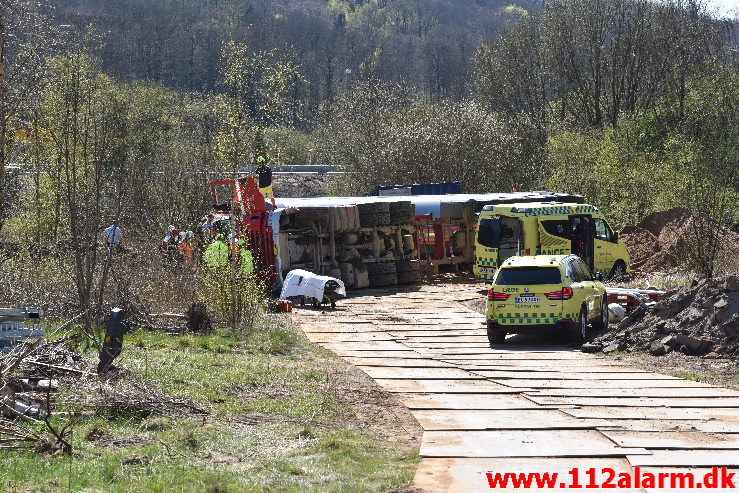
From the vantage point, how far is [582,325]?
2000cm

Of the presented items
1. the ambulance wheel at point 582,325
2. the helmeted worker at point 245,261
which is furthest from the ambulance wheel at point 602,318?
the helmeted worker at point 245,261

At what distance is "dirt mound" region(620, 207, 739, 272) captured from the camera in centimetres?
3275

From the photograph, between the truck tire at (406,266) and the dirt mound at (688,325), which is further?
the truck tire at (406,266)

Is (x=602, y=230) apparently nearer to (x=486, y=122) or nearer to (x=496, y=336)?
(x=496, y=336)

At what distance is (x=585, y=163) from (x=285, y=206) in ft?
71.6

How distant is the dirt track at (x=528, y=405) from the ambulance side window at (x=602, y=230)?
370 inches

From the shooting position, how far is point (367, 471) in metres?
9.49

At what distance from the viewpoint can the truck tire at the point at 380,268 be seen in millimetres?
31328

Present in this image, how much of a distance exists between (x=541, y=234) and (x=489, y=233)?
1.63 m

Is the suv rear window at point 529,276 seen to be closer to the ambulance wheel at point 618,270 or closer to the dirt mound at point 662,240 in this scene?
the ambulance wheel at point 618,270

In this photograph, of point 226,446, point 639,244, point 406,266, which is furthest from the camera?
point 639,244

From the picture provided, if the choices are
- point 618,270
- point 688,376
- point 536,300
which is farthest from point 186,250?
point 688,376

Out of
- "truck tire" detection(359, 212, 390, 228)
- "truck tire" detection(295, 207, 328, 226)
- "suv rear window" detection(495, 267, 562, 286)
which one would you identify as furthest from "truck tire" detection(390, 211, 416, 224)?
"suv rear window" detection(495, 267, 562, 286)

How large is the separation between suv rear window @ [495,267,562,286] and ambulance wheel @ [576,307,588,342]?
95cm
